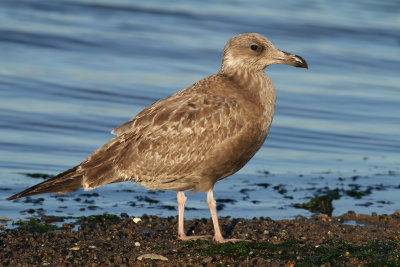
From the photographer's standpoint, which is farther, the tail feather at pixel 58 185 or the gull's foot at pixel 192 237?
the tail feather at pixel 58 185

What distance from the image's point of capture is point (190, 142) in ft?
27.8

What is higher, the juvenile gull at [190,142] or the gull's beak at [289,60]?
the gull's beak at [289,60]

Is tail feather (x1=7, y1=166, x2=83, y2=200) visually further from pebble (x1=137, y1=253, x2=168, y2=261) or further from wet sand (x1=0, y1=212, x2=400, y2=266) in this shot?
pebble (x1=137, y1=253, x2=168, y2=261)

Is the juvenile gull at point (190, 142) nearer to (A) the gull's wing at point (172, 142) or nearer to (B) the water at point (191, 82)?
(A) the gull's wing at point (172, 142)

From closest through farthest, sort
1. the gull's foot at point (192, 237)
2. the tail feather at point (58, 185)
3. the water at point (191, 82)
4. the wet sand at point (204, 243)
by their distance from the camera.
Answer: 1. the wet sand at point (204, 243)
2. the gull's foot at point (192, 237)
3. the tail feather at point (58, 185)
4. the water at point (191, 82)

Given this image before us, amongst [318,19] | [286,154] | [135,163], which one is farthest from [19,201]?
[318,19]

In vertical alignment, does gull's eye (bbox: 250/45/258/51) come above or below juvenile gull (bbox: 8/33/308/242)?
above

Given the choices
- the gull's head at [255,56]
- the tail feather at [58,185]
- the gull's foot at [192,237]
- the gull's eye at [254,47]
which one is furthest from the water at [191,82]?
the gull's eye at [254,47]

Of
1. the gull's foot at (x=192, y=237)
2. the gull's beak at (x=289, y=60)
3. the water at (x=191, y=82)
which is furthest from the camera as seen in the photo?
the water at (x=191, y=82)

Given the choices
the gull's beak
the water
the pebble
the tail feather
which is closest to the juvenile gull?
the tail feather

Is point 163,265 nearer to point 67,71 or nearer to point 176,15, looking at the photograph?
point 67,71

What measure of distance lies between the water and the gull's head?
2.13 meters

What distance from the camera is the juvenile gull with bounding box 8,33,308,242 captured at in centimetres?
839

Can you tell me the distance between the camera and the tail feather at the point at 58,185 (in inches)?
345
